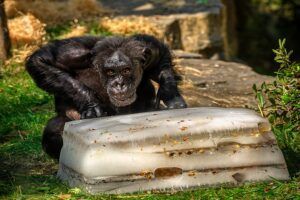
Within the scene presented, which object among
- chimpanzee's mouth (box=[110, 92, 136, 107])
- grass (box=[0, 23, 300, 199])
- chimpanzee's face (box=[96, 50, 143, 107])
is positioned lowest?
grass (box=[0, 23, 300, 199])

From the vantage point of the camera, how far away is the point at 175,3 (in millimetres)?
11641

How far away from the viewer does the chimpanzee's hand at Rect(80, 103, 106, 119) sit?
554 centimetres

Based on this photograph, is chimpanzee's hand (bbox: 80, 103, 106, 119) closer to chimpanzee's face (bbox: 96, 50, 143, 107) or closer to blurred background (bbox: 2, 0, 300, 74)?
chimpanzee's face (bbox: 96, 50, 143, 107)

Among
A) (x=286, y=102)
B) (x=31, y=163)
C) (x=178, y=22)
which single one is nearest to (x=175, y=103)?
(x=286, y=102)

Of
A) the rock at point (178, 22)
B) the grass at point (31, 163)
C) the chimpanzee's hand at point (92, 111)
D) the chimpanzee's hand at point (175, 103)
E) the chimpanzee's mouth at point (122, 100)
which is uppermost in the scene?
the chimpanzee's mouth at point (122, 100)

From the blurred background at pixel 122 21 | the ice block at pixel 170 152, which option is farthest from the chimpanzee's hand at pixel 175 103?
the blurred background at pixel 122 21

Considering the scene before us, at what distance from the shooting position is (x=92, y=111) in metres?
5.57

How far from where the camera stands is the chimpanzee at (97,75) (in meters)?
5.57

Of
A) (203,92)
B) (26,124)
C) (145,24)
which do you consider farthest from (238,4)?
(26,124)

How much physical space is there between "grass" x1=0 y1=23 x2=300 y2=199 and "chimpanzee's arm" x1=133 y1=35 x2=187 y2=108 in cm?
98

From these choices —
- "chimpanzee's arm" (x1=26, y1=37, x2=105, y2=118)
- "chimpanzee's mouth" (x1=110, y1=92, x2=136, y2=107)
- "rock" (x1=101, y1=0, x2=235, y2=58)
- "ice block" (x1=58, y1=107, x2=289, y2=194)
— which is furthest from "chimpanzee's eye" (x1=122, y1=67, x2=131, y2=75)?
"rock" (x1=101, y1=0, x2=235, y2=58)

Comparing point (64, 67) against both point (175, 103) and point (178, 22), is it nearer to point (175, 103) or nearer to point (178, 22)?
point (175, 103)

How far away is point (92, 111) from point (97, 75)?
0.35m

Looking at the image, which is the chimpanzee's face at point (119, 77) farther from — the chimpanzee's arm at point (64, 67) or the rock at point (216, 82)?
the rock at point (216, 82)
